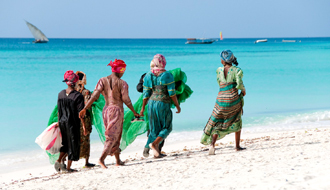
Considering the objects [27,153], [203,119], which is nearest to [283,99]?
[203,119]

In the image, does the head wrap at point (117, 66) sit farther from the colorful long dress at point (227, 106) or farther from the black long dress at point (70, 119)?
the colorful long dress at point (227, 106)

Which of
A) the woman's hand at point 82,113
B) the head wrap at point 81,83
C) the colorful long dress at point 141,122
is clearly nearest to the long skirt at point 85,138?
the woman's hand at point 82,113

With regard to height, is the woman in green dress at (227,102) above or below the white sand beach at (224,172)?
above

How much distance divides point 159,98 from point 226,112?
931mm

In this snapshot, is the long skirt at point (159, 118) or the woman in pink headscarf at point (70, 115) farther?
the long skirt at point (159, 118)

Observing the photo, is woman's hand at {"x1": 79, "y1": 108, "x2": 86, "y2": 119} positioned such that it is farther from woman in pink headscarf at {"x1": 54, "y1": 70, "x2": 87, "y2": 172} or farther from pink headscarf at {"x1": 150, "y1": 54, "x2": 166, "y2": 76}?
pink headscarf at {"x1": 150, "y1": 54, "x2": 166, "y2": 76}

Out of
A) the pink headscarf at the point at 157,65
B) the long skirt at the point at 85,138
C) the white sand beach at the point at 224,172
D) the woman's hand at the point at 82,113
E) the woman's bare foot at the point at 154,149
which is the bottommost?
the white sand beach at the point at 224,172

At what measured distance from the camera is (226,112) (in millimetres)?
6059

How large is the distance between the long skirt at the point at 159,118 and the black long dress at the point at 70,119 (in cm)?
96

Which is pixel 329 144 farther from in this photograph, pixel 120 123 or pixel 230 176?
pixel 120 123

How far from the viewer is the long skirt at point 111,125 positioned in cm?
570
